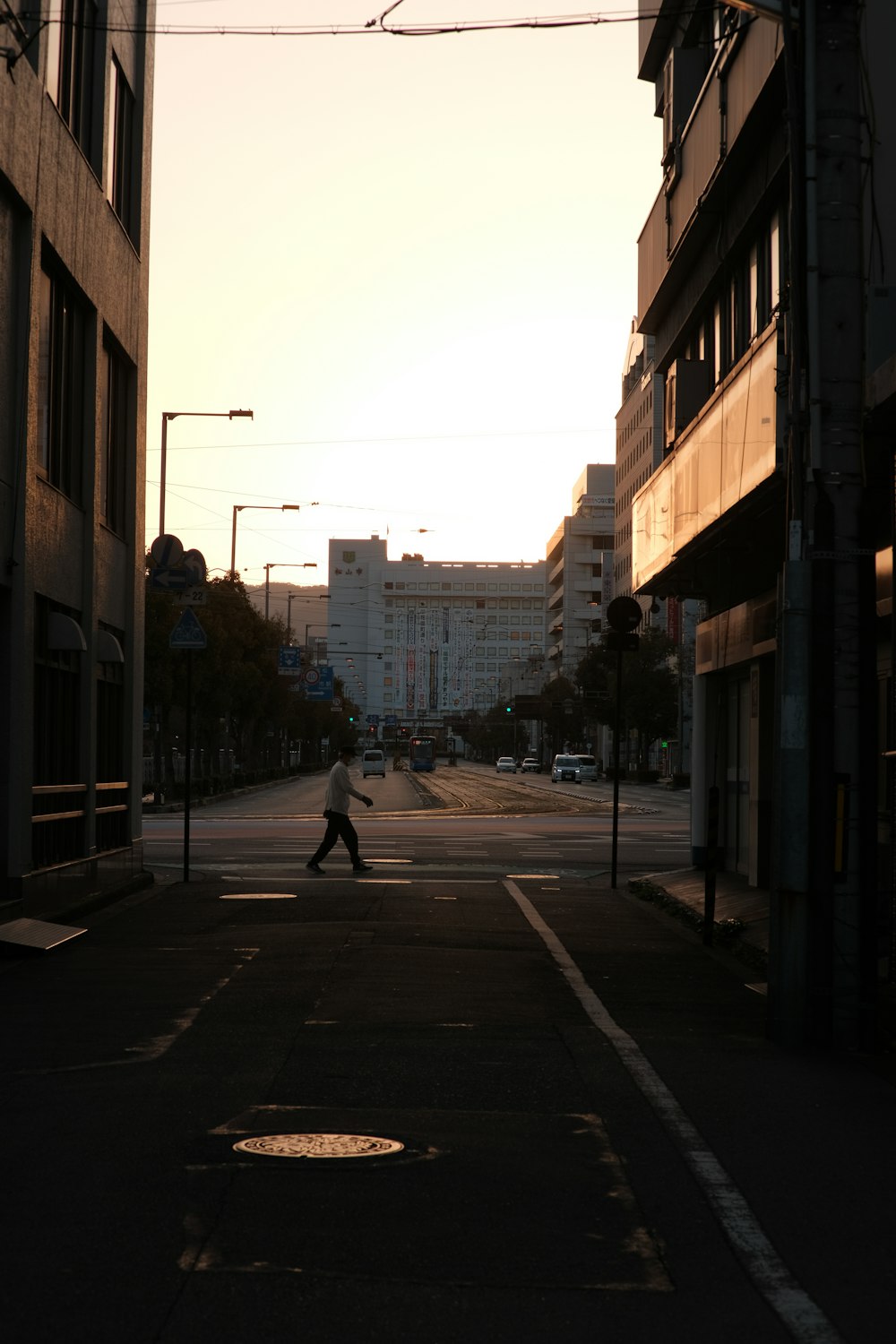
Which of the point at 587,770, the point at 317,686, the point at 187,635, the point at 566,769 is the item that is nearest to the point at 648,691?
the point at 566,769

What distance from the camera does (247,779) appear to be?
260 ft

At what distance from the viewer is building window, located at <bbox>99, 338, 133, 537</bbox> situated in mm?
21078

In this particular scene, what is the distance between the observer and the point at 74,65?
745 inches

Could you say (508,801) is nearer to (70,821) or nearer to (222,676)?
(222,676)

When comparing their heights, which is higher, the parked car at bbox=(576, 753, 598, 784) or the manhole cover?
the parked car at bbox=(576, 753, 598, 784)

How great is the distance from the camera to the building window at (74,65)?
676 inches

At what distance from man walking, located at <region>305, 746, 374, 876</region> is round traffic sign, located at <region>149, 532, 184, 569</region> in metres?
3.78

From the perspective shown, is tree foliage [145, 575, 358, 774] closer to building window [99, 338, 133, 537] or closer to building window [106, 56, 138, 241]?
building window [99, 338, 133, 537]

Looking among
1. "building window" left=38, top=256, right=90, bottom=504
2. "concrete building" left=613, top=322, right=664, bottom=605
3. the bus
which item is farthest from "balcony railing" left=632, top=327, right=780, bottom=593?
the bus

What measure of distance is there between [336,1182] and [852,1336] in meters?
2.08

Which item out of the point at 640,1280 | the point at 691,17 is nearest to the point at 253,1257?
the point at 640,1280

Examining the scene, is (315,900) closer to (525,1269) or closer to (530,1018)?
(530,1018)

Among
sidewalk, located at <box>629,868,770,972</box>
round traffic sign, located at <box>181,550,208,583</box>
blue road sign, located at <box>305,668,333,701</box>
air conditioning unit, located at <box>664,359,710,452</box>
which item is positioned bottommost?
sidewalk, located at <box>629,868,770,972</box>

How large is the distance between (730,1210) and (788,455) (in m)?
5.47
